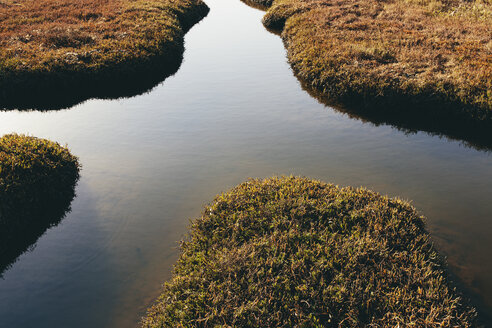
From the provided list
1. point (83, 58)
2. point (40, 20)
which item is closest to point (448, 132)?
point (83, 58)

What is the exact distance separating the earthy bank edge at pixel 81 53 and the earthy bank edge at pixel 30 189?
6282mm

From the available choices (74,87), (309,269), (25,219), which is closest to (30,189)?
(25,219)

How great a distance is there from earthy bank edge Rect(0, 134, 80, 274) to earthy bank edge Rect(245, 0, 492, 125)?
37.5 ft

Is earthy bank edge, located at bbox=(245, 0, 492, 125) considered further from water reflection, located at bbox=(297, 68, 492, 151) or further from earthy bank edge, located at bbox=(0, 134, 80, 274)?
earthy bank edge, located at bbox=(0, 134, 80, 274)

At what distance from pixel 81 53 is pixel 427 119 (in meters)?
17.8

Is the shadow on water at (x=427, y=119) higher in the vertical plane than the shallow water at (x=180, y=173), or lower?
higher

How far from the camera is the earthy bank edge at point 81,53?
1683cm

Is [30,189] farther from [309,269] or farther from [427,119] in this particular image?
[427,119]

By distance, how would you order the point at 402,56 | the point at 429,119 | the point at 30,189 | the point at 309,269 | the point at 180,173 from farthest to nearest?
the point at 402,56 → the point at 429,119 → the point at 180,173 → the point at 30,189 → the point at 309,269

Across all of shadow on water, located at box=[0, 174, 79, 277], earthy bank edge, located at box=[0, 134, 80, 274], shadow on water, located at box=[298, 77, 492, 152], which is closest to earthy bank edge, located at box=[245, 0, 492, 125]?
shadow on water, located at box=[298, 77, 492, 152]

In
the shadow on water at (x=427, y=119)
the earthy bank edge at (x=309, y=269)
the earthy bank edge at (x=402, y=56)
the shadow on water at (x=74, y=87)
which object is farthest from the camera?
the shadow on water at (x=74, y=87)

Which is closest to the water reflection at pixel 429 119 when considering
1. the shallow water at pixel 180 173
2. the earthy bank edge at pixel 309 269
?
the shallow water at pixel 180 173

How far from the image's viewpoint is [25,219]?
8.94 metres

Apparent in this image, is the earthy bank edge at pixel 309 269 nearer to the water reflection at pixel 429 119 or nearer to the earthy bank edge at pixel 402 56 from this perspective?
the water reflection at pixel 429 119
